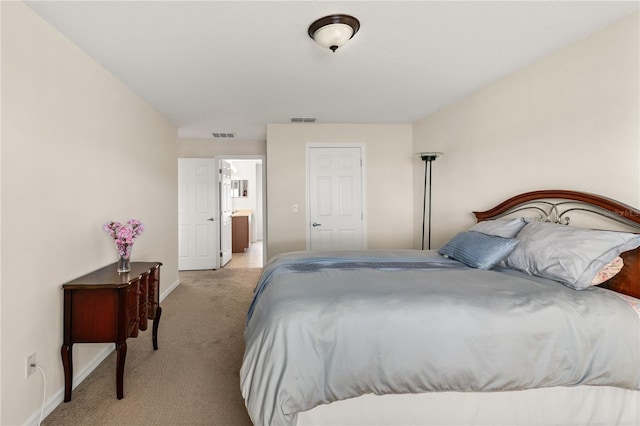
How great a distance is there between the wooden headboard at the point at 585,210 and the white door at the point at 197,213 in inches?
174

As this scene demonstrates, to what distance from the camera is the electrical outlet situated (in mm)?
1702

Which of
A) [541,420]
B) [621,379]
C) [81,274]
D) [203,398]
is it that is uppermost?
[81,274]

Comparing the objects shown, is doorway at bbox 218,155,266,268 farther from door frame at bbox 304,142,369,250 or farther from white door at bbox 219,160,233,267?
door frame at bbox 304,142,369,250

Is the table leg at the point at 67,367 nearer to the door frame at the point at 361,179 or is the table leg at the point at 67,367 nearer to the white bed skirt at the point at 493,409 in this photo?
the white bed skirt at the point at 493,409

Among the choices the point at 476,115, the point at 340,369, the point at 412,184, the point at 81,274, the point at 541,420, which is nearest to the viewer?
the point at 340,369

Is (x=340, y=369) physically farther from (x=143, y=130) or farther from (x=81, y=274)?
(x=143, y=130)

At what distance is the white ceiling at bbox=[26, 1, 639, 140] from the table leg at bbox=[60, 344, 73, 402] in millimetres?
2124

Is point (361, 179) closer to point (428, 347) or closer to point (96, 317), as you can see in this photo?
point (428, 347)

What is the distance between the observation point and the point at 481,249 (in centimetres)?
214

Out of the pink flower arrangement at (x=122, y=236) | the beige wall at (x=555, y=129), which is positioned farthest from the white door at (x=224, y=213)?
the beige wall at (x=555, y=129)

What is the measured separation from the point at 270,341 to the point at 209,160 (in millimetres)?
4614

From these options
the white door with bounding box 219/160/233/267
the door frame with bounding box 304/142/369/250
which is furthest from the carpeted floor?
the white door with bounding box 219/160/233/267

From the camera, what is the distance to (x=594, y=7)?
1.77 meters

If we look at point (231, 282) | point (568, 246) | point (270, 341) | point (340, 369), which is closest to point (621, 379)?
point (568, 246)
